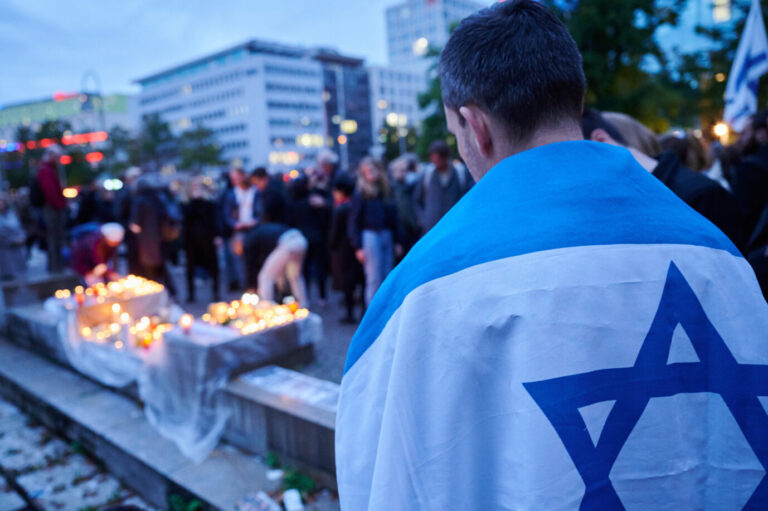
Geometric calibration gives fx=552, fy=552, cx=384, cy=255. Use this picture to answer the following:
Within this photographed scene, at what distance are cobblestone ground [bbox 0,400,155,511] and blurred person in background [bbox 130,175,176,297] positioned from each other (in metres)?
3.69

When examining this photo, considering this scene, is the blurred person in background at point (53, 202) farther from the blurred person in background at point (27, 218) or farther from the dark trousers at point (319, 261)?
the dark trousers at point (319, 261)

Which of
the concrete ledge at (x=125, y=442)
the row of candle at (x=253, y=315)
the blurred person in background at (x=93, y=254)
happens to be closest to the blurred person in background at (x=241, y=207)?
the blurred person in background at (x=93, y=254)

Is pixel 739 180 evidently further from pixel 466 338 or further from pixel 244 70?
pixel 244 70

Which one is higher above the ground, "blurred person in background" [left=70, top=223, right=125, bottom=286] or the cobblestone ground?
"blurred person in background" [left=70, top=223, right=125, bottom=286]

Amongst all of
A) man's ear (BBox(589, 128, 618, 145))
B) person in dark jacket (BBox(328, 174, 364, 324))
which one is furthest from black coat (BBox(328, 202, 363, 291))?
man's ear (BBox(589, 128, 618, 145))

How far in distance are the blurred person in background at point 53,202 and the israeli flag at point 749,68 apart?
11206 millimetres

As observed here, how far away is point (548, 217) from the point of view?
1060 mm

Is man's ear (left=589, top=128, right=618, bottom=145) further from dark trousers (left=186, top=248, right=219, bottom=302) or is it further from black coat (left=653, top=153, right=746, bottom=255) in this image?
dark trousers (left=186, top=248, right=219, bottom=302)

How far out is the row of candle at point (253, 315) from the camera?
539 cm

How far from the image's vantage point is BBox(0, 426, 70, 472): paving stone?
4.92m

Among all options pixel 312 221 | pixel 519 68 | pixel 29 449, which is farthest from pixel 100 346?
pixel 519 68

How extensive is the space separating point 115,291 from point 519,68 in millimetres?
7265

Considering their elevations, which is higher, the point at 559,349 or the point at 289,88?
the point at 289,88

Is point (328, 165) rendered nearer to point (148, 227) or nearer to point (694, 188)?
point (148, 227)
